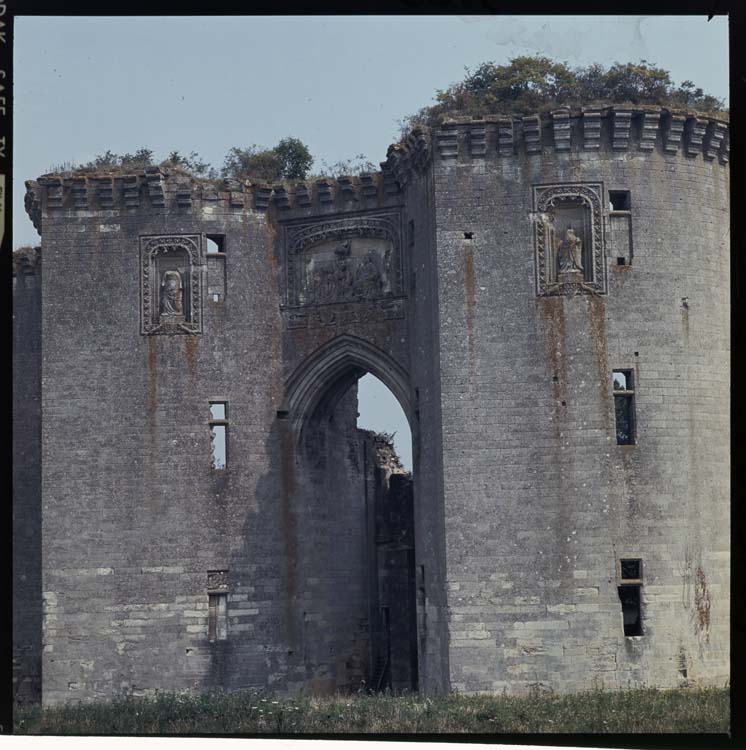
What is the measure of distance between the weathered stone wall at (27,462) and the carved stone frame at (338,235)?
458cm

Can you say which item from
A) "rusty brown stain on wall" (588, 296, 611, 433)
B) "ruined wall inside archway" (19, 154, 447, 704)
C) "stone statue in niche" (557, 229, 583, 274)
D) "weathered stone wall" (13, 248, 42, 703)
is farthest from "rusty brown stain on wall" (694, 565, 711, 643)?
"weathered stone wall" (13, 248, 42, 703)

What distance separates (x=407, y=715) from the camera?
24844mm

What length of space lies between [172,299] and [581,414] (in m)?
7.27

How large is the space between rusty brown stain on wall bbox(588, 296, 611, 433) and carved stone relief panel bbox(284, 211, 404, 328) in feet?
13.1

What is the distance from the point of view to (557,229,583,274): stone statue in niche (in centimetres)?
2766

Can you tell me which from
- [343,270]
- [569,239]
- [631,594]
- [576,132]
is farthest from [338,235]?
[631,594]

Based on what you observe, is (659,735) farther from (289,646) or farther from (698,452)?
(289,646)

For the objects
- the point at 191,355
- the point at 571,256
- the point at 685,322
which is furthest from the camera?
the point at 191,355

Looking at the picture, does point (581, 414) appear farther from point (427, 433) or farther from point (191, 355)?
point (191, 355)

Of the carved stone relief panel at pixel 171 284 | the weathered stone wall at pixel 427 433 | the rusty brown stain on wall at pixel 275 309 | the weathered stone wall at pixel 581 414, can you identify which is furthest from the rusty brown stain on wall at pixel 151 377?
the weathered stone wall at pixel 581 414

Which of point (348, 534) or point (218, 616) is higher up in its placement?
point (348, 534)

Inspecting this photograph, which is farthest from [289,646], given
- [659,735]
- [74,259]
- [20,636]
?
[659,735]
